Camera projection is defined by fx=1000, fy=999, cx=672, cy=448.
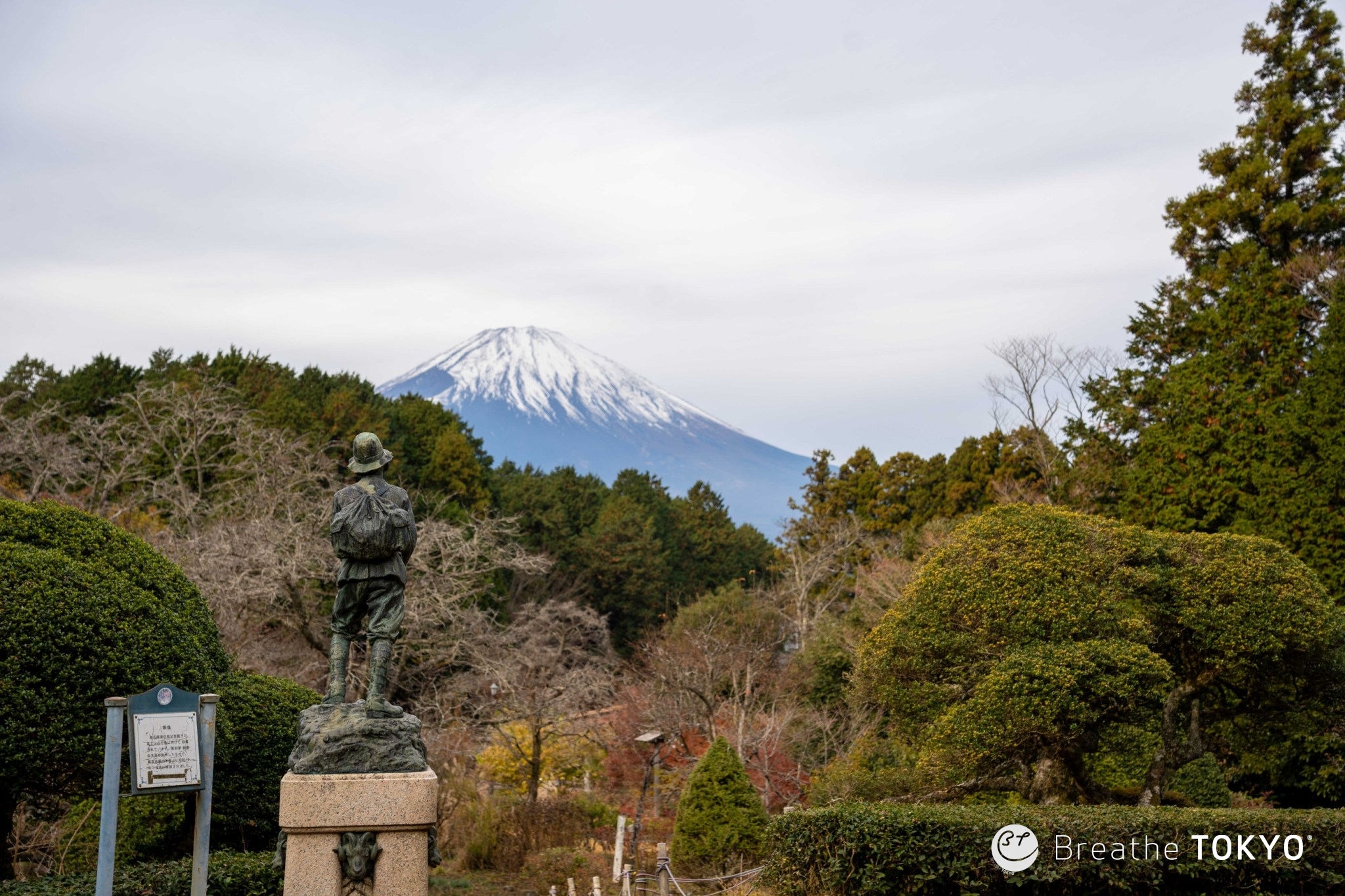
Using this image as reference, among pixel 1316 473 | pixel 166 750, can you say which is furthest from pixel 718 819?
pixel 1316 473

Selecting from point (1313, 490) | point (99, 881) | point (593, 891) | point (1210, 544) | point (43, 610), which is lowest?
point (593, 891)

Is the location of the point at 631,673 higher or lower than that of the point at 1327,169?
lower

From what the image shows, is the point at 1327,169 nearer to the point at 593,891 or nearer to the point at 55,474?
the point at 593,891

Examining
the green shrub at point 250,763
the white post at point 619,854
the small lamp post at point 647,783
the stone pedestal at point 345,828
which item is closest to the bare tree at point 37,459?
the green shrub at point 250,763

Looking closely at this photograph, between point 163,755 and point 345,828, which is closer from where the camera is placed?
point 163,755

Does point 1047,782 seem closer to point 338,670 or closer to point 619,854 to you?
point 619,854

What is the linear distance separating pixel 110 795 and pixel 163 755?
0.34m

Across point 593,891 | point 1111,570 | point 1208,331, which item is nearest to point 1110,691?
point 1111,570

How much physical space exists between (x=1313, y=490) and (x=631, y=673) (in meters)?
15.8

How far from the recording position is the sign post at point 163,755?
5793 mm

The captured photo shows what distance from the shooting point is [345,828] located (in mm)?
6328

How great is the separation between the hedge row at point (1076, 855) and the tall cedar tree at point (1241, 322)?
797 centimetres

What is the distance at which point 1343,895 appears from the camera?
860 centimetres

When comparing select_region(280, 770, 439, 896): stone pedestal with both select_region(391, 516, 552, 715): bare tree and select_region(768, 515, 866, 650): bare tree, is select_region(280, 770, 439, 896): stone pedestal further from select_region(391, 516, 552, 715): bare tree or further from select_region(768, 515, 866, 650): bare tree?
select_region(768, 515, 866, 650): bare tree
